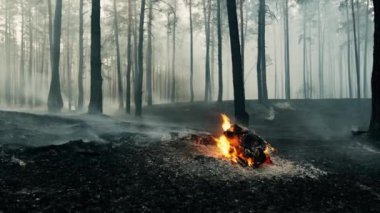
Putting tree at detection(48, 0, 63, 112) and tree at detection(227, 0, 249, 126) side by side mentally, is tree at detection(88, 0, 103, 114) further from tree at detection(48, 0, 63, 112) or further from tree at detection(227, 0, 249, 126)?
→ tree at detection(227, 0, 249, 126)

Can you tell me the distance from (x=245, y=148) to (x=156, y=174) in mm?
2378

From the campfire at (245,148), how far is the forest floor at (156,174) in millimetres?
268

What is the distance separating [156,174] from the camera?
788 cm

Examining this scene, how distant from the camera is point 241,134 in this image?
31.1ft

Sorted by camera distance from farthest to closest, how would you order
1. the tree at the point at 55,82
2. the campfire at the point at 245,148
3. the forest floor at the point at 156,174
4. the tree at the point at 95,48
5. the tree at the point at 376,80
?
1. the tree at the point at 55,82
2. the tree at the point at 95,48
3. the tree at the point at 376,80
4. the campfire at the point at 245,148
5. the forest floor at the point at 156,174

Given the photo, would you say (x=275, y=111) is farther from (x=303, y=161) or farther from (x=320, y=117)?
(x=303, y=161)

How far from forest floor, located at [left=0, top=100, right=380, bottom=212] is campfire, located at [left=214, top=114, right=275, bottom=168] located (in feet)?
0.88

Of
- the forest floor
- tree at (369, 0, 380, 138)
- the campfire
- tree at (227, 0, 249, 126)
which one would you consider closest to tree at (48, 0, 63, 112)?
the forest floor

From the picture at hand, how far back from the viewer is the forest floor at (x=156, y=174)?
6349mm

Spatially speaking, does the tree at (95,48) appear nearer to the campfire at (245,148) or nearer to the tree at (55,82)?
the tree at (55,82)

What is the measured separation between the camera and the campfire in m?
9.03

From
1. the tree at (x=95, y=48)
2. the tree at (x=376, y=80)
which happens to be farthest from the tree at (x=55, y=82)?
the tree at (x=376, y=80)

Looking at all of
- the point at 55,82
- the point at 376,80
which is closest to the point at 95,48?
the point at 55,82

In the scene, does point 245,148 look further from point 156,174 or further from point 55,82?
point 55,82
